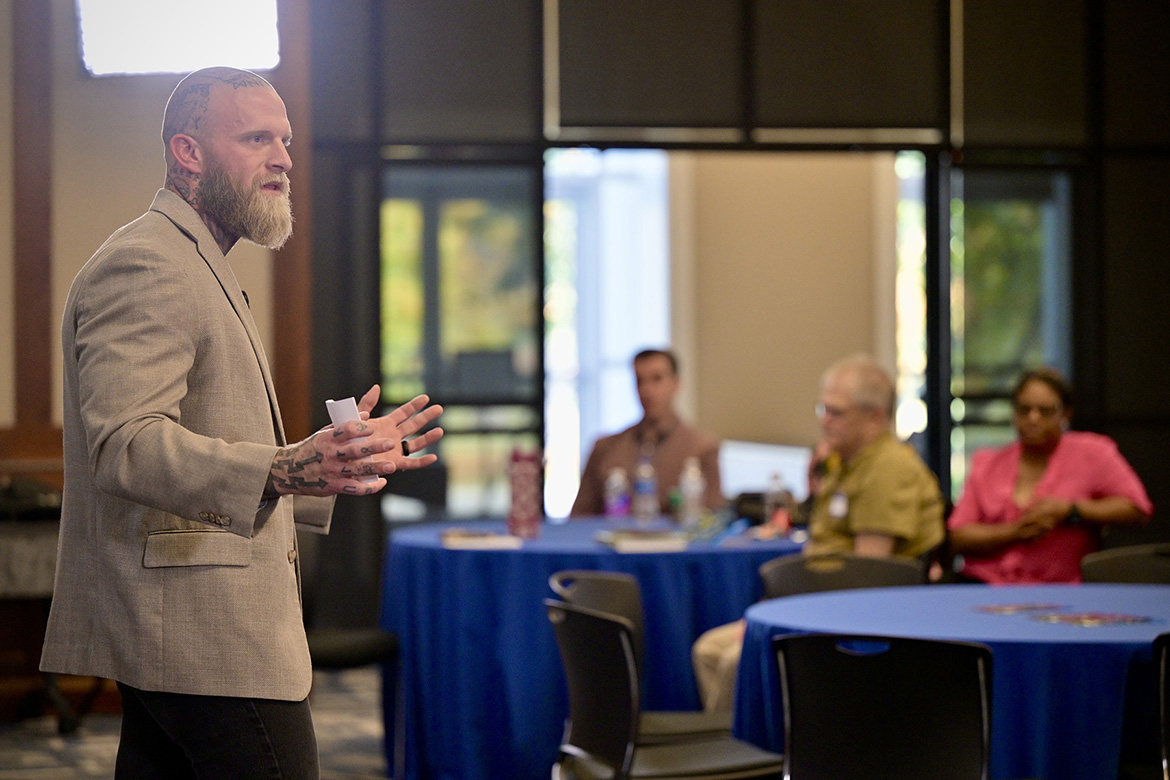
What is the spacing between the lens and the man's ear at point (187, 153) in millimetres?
1801

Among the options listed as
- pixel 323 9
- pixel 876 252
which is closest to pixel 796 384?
pixel 876 252

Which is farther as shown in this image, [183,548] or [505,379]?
[505,379]

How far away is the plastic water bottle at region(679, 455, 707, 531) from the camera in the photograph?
521 cm

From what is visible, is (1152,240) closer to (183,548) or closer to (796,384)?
(796,384)

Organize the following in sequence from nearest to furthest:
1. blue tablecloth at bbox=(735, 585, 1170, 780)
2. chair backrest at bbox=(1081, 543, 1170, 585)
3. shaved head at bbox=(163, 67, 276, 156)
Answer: shaved head at bbox=(163, 67, 276, 156) → blue tablecloth at bbox=(735, 585, 1170, 780) → chair backrest at bbox=(1081, 543, 1170, 585)

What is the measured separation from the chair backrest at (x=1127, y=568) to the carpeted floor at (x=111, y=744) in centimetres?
246

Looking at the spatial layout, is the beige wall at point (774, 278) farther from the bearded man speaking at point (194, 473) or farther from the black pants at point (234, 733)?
the black pants at point (234, 733)

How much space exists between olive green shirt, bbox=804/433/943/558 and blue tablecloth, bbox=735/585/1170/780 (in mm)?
943

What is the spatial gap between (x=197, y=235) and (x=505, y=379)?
5.11 metres

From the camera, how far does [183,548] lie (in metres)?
1.69

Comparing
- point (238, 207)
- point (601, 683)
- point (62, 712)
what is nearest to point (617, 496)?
point (62, 712)

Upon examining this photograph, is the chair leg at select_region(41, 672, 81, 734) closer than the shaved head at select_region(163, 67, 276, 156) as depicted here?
No

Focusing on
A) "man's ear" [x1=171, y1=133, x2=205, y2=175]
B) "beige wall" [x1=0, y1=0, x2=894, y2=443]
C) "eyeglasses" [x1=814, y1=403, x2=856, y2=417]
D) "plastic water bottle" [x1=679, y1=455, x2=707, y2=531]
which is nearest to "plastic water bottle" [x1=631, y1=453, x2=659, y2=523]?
"plastic water bottle" [x1=679, y1=455, x2=707, y2=531]

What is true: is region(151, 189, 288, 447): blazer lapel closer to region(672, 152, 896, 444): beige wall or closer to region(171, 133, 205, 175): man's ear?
region(171, 133, 205, 175): man's ear
